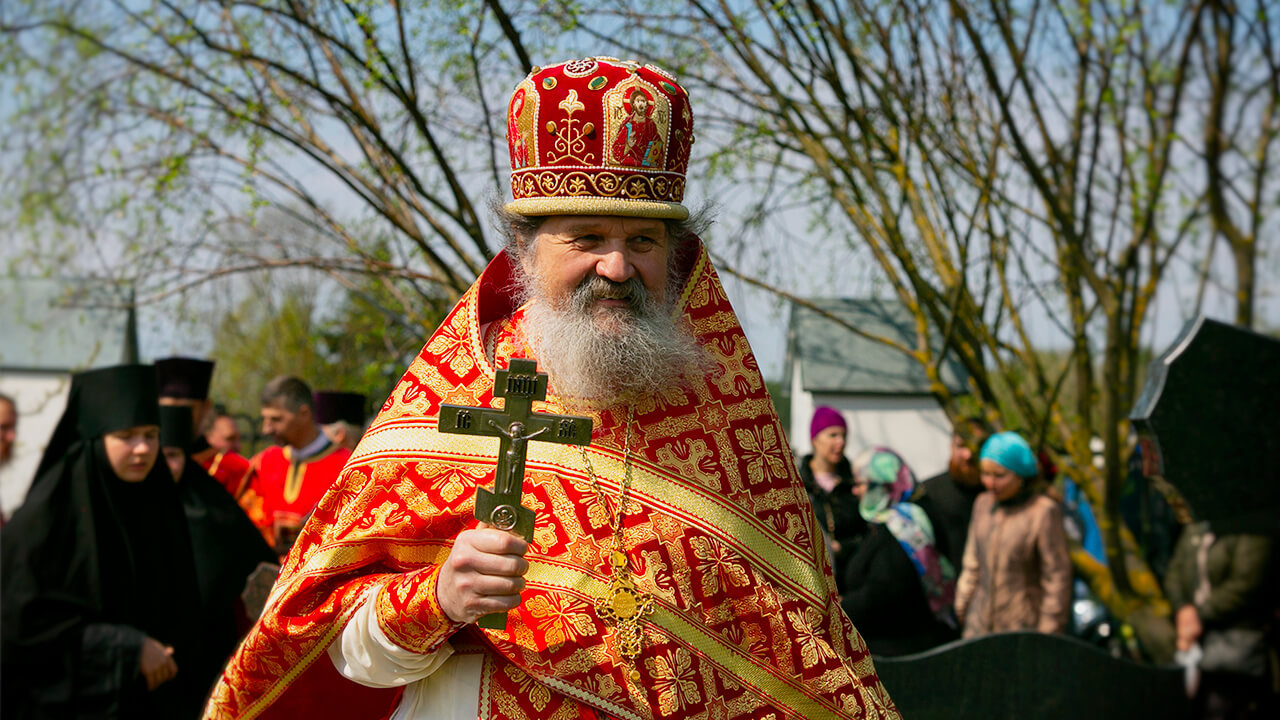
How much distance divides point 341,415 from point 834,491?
4.50 m

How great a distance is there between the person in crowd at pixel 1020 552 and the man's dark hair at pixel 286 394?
4677mm

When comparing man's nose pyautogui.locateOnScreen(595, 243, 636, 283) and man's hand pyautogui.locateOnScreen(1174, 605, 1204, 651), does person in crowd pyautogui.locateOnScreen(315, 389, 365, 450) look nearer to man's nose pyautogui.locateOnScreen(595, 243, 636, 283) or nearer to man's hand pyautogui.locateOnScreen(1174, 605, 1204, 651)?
man's hand pyautogui.locateOnScreen(1174, 605, 1204, 651)

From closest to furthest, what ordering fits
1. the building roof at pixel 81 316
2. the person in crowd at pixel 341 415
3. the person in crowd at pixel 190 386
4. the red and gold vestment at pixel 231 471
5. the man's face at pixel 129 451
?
the man's face at pixel 129 451, the building roof at pixel 81 316, the person in crowd at pixel 190 386, the red and gold vestment at pixel 231 471, the person in crowd at pixel 341 415

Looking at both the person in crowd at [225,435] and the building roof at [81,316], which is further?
the person in crowd at [225,435]

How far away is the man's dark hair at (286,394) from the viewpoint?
27.7ft

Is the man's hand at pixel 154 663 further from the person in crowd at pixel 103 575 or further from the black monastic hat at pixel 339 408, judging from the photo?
the black monastic hat at pixel 339 408

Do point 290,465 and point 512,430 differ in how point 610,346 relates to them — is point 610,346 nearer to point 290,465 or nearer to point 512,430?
point 512,430

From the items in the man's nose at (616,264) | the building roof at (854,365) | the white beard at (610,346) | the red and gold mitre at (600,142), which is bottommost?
the white beard at (610,346)

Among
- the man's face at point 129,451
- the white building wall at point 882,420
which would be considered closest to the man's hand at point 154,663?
the man's face at point 129,451

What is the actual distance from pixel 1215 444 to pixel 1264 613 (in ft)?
2.85

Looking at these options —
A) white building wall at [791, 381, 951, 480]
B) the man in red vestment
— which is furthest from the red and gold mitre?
white building wall at [791, 381, 951, 480]

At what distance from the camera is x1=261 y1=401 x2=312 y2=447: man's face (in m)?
8.40

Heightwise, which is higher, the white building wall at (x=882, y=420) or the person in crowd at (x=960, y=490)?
the white building wall at (x=882, y=420)

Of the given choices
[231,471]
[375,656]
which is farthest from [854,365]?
[375,656]
